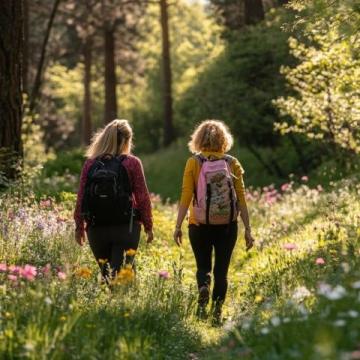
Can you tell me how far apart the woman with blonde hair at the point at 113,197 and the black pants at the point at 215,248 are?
0.54m

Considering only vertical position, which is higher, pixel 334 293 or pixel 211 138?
pixel 211 138

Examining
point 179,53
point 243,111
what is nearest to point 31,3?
point 243,111

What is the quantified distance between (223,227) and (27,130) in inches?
506

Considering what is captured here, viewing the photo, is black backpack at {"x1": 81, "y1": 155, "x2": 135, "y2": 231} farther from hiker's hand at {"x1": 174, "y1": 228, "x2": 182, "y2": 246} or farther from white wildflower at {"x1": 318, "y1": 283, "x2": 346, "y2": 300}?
white wildflower at {"x1": 318, "y1": 283, "x2": 346, "y2": 300}

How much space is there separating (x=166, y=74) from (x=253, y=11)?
10616mm

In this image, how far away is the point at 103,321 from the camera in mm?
5523

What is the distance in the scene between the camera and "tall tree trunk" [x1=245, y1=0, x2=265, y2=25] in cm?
2581

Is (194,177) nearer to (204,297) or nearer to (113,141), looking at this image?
(113,141)

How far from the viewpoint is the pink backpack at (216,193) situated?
733cm

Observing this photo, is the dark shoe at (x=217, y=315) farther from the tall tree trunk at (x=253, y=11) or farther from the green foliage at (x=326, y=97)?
the tall tree trunk at (x=253, y=11)

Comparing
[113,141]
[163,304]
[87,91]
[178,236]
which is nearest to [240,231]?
Answer: [178,236]

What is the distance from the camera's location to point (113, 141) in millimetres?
7152

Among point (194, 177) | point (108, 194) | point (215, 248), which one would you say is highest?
point (194, 177)

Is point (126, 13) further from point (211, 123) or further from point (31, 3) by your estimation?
point (211, 123)
